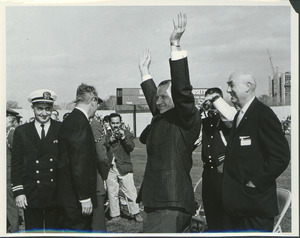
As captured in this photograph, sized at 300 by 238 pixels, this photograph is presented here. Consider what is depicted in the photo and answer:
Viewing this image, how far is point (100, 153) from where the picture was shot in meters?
4.43

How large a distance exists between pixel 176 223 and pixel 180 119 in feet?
3.21

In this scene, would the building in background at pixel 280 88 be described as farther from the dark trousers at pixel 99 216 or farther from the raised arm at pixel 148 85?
the dark trousers at pixel 99 216

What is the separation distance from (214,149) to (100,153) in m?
1.21

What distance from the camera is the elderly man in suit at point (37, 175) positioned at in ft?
14.6

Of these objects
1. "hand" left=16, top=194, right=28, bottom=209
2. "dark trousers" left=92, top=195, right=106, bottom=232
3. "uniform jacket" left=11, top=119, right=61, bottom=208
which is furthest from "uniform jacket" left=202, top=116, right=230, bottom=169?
"hand" left=16, top=194, right=28, bottom=209

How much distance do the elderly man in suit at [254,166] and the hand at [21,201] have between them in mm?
2121

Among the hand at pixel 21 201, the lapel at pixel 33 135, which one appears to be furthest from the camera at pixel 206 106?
the hand at pixel 21 201

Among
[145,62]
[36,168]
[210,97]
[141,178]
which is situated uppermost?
[145,62]

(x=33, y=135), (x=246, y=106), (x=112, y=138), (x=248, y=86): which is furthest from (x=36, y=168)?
(x=248, y=86)

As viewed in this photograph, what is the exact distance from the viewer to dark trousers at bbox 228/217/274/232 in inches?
162

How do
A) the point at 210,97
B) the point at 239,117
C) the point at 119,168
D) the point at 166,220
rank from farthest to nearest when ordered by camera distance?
the point at 119,168 < the point at 210,97 < the point at 239,117 < the point at 166,220

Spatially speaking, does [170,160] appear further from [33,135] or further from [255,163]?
[33,135]

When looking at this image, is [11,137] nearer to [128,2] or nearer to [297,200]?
[128,2]
